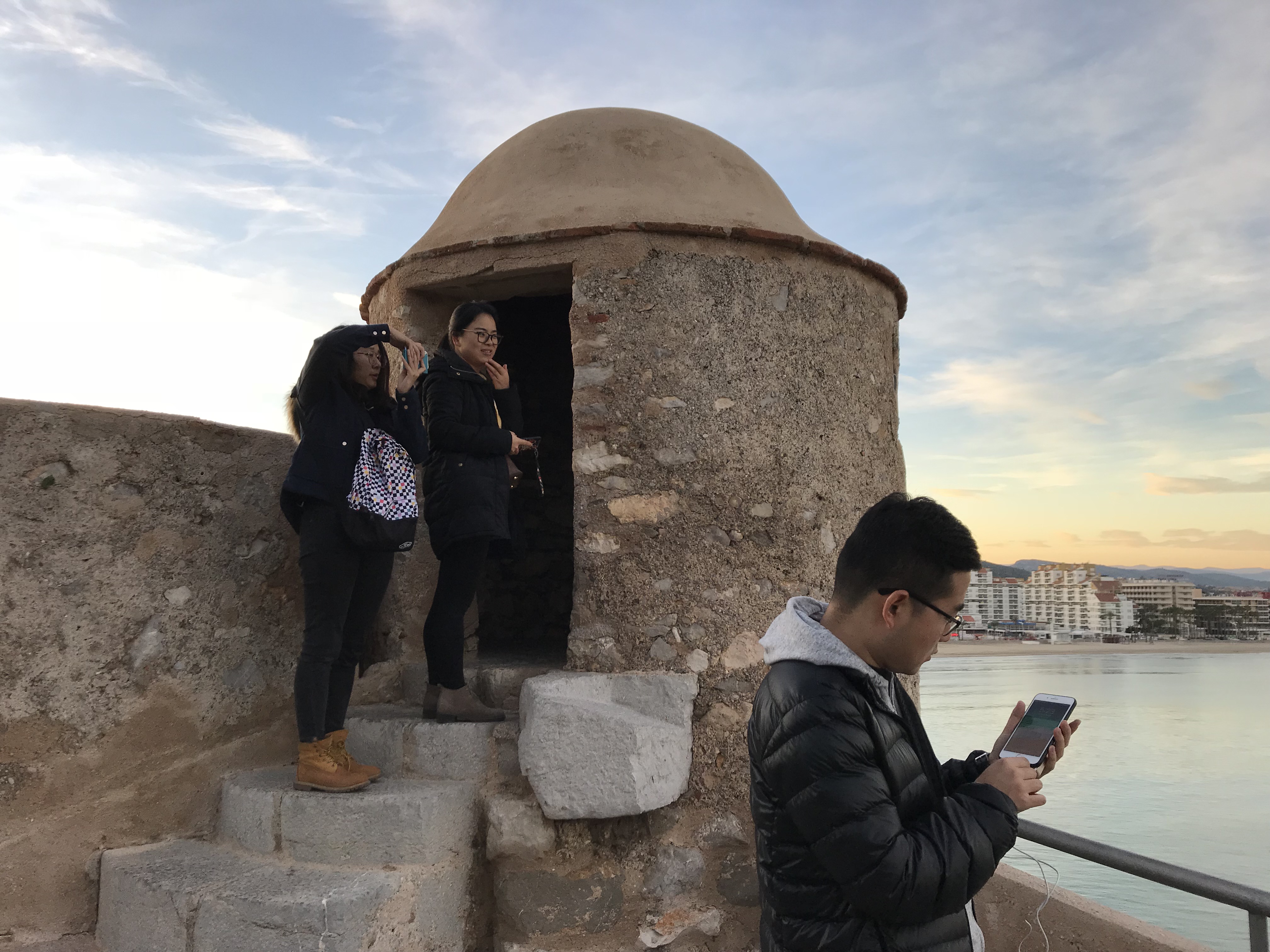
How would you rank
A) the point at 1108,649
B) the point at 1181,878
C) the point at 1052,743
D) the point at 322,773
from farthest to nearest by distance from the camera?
the point at 1108,649
the point at 322,773
the point at 1181,878
the point at 1052,743

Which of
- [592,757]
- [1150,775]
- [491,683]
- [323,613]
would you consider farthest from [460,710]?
[1150,775]

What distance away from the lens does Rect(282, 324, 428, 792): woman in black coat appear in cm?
284

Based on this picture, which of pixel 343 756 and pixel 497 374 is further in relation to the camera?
pixel 497 374

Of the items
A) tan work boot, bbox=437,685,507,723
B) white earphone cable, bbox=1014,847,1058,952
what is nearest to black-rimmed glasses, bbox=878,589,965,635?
white earphone cable, bbox=1014,847,1058,952

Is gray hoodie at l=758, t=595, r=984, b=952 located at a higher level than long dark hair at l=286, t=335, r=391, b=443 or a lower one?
lower

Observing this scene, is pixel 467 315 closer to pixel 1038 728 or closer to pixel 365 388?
pixel 365 388

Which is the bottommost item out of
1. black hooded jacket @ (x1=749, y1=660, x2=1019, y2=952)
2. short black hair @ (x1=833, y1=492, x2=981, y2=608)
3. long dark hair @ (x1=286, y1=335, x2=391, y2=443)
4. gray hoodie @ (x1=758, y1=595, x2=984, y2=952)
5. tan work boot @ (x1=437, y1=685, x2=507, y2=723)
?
tan work boot @ (x1=437, y1=685, x2=507, y2=723)

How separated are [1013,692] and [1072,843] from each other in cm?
3322

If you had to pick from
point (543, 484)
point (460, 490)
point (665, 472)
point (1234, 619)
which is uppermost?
point (543, 484)

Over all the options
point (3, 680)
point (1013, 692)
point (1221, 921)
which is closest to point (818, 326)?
point (3, 680)

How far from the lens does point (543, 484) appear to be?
19.2 feet

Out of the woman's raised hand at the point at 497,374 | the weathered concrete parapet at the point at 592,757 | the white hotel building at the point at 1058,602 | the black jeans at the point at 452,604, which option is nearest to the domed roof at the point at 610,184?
the woman's raised hand at the point at 497,374

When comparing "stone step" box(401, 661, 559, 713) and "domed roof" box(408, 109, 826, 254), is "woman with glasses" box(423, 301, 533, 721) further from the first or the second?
"domed roof" box(408, 109, 826, 254)

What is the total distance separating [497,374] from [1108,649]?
3049 inches
